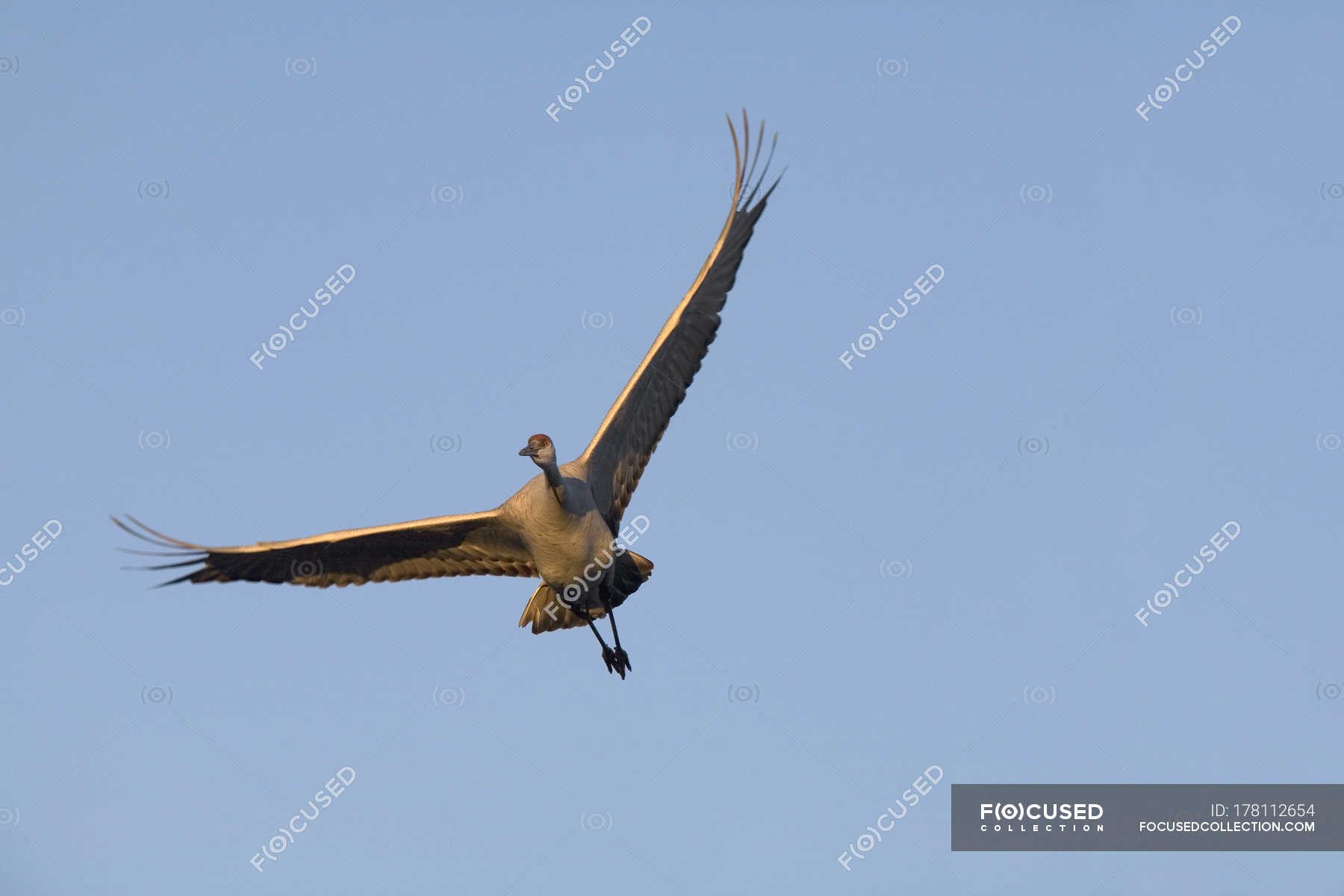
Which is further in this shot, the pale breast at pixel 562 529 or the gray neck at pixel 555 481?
the pale breast at pixel 562 529

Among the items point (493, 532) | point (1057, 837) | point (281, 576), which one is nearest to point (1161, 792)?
point (1057, 837)

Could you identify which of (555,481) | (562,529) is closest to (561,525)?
(562,529)

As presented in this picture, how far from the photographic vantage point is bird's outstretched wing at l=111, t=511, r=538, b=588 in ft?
107

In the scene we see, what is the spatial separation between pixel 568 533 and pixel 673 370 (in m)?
3.11

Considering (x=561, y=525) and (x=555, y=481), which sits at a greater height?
(x=555, y=481)

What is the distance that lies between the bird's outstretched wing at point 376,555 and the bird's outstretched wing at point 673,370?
5.66ft

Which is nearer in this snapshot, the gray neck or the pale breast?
the gray neck

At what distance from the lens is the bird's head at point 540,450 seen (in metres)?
31.8

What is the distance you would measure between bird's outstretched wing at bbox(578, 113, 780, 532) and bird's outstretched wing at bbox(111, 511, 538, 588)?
1725 millimetres

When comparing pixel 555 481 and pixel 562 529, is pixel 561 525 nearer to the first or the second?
pixel 562 529

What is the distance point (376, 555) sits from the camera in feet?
112

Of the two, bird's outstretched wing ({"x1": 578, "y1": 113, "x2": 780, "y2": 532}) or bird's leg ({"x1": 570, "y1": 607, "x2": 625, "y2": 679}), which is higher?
bird's outstretched wing ({"x1": 578, "y1": 113, "x2": 780, "y2": 532})

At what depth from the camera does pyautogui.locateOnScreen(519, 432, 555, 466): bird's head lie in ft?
104

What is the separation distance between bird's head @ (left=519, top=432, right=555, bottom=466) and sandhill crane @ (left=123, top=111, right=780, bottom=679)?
0.02 metres
